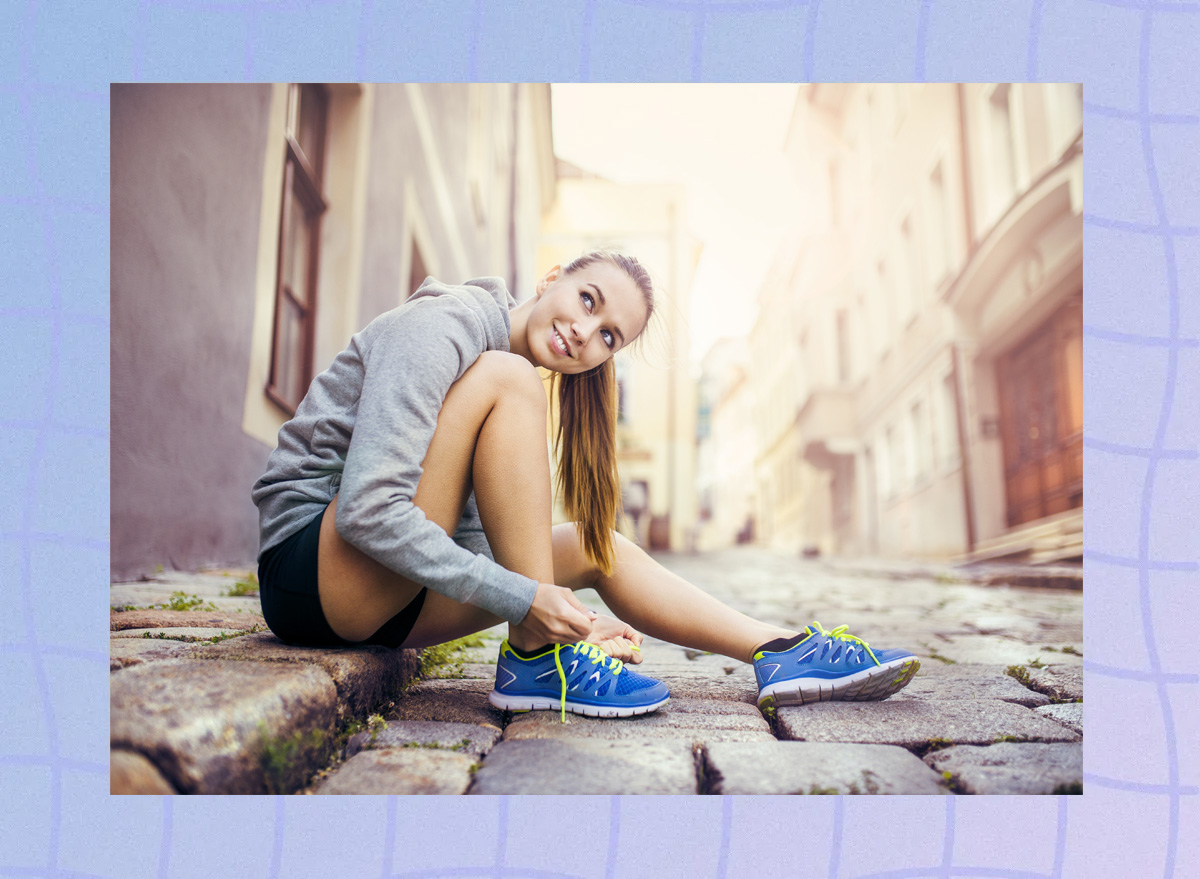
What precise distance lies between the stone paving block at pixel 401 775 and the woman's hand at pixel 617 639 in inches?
15.9

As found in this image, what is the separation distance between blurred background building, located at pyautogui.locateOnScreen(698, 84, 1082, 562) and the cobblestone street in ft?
5.63

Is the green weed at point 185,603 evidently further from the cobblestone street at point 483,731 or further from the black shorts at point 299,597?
the black shorts at point 299,597

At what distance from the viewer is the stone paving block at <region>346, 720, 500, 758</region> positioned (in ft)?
3.87

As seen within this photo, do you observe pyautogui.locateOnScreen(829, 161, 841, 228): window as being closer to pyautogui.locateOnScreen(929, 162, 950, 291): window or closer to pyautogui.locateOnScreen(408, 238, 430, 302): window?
pyautogui.locateOnScreen(929, 162, 950, 291): window

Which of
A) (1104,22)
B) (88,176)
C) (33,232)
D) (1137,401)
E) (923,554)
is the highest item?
(1104,22)

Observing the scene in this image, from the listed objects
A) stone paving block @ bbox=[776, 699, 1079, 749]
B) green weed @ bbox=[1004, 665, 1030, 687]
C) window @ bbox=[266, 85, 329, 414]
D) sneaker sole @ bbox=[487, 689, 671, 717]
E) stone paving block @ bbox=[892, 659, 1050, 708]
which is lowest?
green weed @ bbox=[1004, 665, 1030, 687]

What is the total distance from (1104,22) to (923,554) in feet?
17.7

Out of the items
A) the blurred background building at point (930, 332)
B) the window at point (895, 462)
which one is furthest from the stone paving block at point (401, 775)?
the window at point (895, 462)

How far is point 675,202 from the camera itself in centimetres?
270

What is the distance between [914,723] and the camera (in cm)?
132

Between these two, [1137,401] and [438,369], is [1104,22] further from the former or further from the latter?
[438,369]

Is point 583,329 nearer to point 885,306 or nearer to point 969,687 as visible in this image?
point 969,687

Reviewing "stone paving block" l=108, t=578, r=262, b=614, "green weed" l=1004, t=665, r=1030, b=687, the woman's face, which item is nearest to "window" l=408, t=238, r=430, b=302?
"stone paving block" l=108, t=578, r=262, b=614

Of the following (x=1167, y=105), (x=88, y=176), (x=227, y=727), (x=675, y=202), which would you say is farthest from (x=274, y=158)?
(x=1167, y=105)
